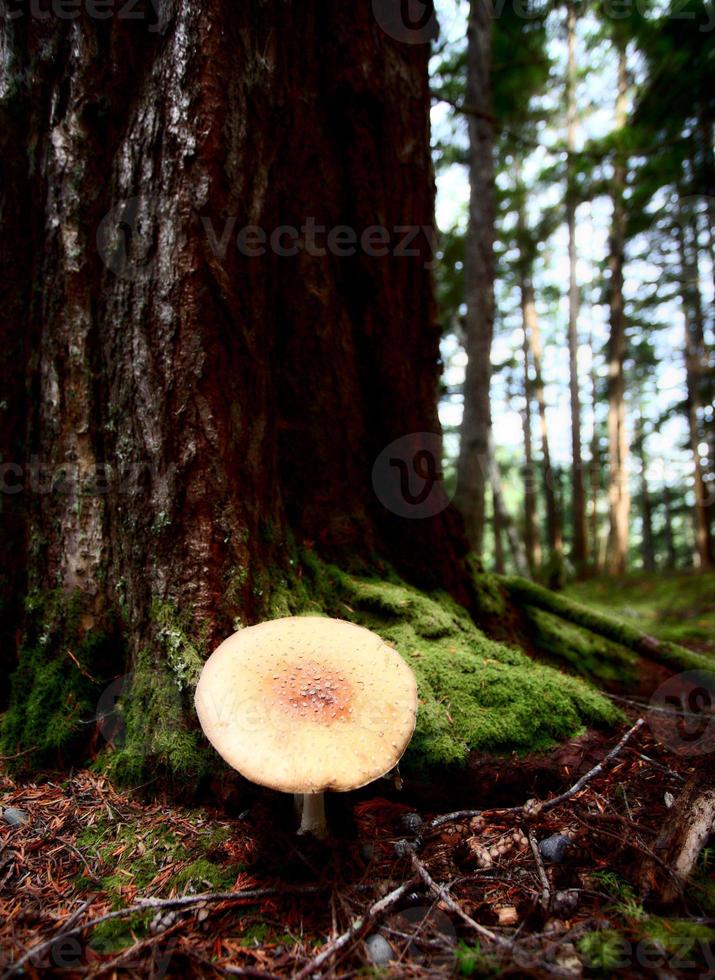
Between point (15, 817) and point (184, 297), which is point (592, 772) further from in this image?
point (184, 297)

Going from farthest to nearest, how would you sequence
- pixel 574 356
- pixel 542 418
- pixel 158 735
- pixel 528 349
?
pixel 528 349, pixel 542 418, pixel 574 356, pixel 158 735

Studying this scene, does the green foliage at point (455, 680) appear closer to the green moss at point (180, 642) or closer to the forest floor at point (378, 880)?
→ the forest floor at point (378, 880)

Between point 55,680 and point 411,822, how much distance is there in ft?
6.04

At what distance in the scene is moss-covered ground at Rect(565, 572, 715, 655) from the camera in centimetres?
564

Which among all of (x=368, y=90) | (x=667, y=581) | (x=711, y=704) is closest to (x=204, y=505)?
(x=368, y=90)

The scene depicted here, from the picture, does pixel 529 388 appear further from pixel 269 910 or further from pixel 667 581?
pixel 269 910

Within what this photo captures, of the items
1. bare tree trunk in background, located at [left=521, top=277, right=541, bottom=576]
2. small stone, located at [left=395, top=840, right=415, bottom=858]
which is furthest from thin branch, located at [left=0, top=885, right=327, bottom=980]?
bare tree trunk in background, located at [left=521, top=277, right=541, bottom=576]

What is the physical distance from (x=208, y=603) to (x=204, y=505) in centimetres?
46

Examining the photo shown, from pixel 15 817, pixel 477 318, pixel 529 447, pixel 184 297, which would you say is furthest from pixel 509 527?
pixel 529 447

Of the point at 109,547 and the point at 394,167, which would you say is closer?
the point at 109,547

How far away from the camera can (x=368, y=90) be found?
3111mm

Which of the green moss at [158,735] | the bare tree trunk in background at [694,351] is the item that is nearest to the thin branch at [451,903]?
the green moss at [158,735]

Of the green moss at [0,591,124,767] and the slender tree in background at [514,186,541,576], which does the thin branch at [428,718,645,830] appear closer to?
the green moss at [0,591,124,767]

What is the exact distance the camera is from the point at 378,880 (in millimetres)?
1774
